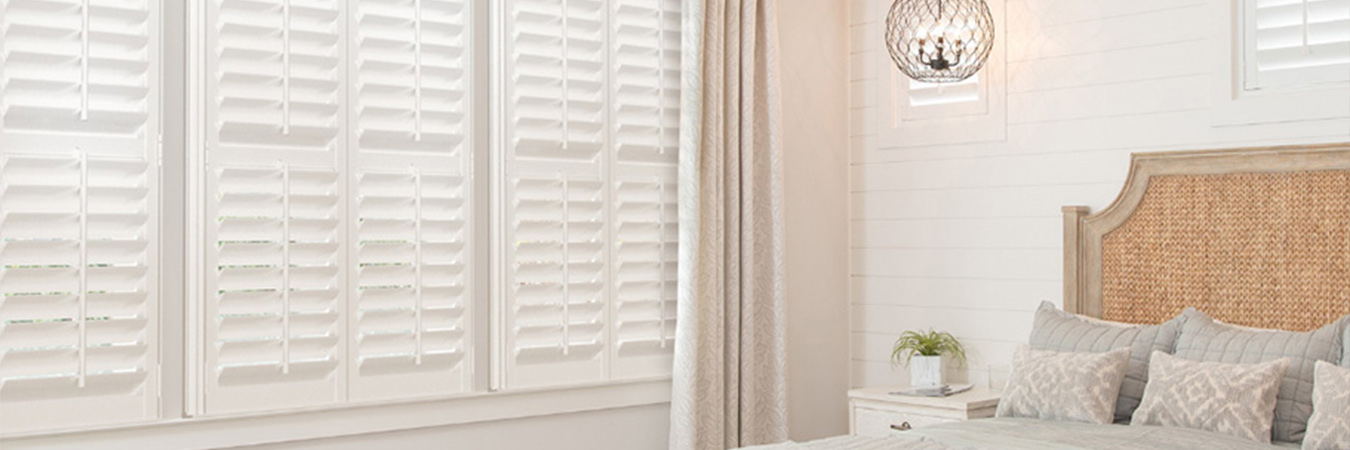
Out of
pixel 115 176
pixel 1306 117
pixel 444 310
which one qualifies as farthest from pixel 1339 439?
pixel 115 176

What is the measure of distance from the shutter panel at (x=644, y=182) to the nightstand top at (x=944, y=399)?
68cm

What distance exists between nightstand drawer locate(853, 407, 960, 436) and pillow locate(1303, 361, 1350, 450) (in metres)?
1.28

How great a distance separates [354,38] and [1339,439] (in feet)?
8.84

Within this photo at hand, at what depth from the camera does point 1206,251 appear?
380 cm

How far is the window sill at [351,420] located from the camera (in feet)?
10.4

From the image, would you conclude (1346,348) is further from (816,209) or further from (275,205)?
(275,205)

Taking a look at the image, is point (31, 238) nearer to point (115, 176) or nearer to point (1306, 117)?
point (115, 176)

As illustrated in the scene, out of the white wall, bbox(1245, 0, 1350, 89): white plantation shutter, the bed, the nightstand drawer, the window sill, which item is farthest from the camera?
the white wall

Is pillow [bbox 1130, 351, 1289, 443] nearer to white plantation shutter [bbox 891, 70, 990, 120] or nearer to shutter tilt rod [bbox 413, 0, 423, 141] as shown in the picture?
white plantation shutter [bbox 891, 70, 990, 120]

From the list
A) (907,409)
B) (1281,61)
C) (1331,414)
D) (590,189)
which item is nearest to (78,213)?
Answer: (590,189)

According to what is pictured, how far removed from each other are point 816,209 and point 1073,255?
3.37 ft

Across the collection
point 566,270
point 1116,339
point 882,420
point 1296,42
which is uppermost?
point 1296,42

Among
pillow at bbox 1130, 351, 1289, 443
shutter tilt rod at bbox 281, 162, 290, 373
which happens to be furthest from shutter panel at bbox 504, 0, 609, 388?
pillow at bbox 1130, 351, 1289, 443

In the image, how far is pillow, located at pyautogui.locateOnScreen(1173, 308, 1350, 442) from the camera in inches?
126
